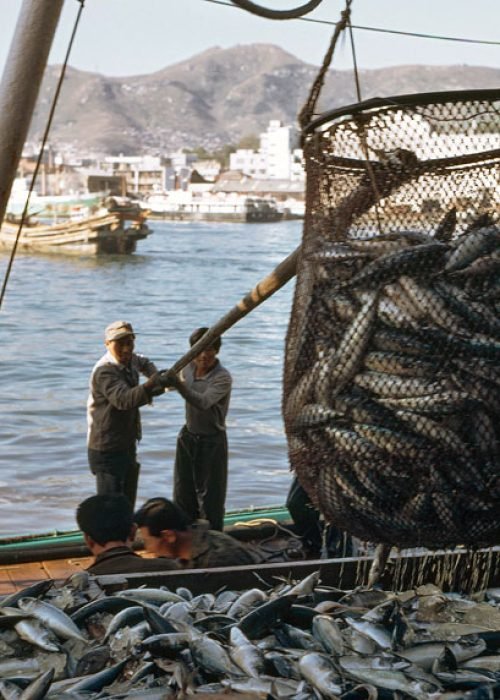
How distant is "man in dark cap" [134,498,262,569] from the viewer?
6.16 m

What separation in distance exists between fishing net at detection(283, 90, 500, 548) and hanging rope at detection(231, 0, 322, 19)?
86 centimetres

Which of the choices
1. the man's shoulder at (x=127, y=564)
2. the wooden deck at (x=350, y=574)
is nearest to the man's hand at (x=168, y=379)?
the man's shoulder at (x=127, y=564)

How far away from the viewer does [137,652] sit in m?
4.11

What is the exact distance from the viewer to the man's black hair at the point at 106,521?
595 cm

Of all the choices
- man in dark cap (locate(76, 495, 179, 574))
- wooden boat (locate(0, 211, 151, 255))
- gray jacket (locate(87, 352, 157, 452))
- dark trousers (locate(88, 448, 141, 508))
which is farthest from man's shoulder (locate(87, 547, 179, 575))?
wooden boat (locate(0, 211, 151, 255))

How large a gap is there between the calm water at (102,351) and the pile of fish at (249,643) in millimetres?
7887

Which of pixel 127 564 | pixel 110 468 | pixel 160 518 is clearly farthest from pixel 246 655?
pixel 110 468

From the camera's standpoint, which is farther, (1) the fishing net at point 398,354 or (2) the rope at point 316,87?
(2) the rope at point 316,87

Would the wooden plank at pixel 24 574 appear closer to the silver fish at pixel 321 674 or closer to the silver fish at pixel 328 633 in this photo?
the silver fish at pixel 328 633

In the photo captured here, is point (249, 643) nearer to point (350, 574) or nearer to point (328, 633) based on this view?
point (328, 633)

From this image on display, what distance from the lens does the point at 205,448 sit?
26.1ft

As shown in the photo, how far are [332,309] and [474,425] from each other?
2.08 ft

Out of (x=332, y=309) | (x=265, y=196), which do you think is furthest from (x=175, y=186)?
(x=332, y=309)

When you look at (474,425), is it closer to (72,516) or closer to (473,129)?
(473,129)
